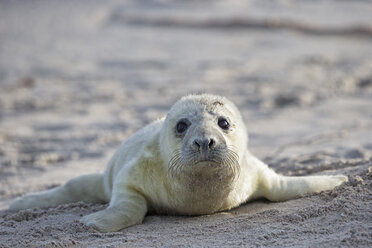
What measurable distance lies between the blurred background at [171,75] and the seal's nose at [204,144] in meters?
1.73

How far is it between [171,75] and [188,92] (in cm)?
171

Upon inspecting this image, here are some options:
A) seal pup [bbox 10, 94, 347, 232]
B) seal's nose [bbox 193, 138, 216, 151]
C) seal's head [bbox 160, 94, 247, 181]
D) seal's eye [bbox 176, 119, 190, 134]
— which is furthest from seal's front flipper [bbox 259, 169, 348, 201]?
seal's nose [bbox 193, 138, 216, 151]

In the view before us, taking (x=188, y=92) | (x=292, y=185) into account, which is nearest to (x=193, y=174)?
(x=292, y=185)

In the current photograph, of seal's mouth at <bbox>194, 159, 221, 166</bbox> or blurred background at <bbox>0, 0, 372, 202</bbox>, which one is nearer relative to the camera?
seal's mouth at <bbox>194, 159, 221, 166</bbox>

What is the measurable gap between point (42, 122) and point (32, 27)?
28.0 feet

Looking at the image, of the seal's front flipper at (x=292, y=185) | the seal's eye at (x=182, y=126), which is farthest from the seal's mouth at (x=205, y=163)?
the seal's front flipper at (x=292, y=185)

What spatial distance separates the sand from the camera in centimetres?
373

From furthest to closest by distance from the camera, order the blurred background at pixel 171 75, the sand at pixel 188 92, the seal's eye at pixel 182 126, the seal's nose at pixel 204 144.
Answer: the blurred background at pixel 171 75
the seal's eye at pixel 182 126
the sand at pixel 188 92
the seal's nose at pixel 204 144

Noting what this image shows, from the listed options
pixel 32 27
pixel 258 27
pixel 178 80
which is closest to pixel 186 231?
pixel 178 80

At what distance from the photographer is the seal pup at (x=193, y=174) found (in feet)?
12.4

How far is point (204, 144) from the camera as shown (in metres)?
3.63

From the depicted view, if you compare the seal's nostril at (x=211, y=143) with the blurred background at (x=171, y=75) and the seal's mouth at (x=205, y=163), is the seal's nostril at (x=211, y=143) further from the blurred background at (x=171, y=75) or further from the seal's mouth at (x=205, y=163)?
the blurred background at (x=171, y=75)

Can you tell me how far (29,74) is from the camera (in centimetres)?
1115

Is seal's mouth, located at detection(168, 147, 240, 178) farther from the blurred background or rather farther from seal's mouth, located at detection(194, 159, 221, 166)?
the blurred background
